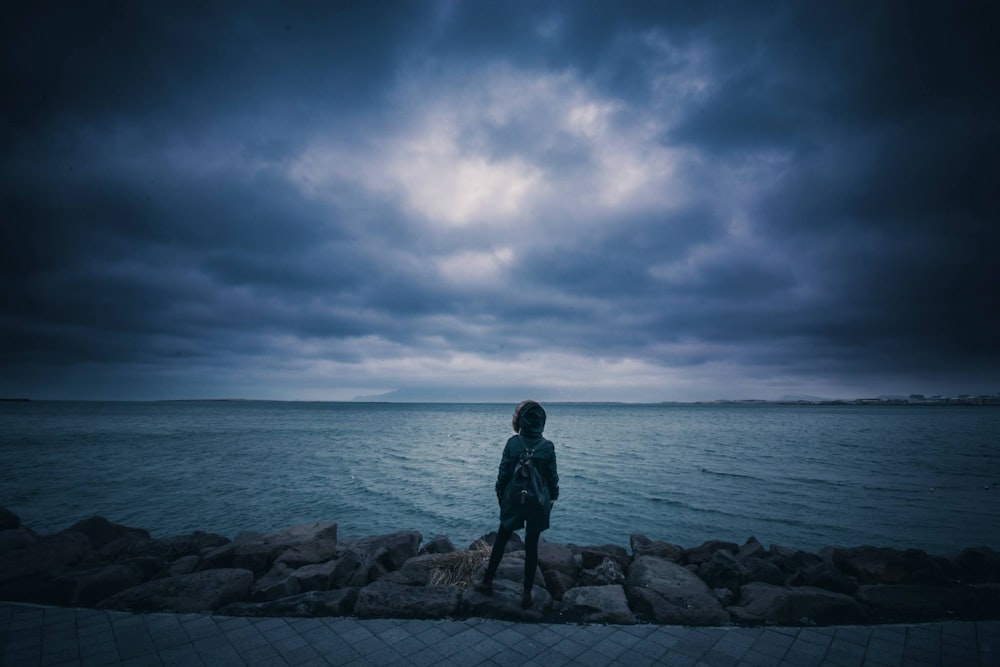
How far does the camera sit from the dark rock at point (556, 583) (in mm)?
6508

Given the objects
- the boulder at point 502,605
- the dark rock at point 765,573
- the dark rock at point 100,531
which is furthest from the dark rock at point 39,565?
the dark rock at point 765,573

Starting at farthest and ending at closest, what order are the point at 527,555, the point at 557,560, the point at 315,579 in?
1. the point at 557,560
2. the point at 315,579
3. the point at 527,555

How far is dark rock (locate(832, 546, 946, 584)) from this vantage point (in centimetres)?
650

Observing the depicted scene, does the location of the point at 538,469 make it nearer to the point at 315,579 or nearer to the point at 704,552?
the point at 315,579

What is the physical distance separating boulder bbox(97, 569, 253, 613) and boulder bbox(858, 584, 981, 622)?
8.54 metres

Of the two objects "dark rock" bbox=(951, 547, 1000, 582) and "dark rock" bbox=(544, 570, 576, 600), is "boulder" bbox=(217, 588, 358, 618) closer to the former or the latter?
"dark rock" bbox=(544, 570, 576, 600)

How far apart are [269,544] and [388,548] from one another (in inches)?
95.3

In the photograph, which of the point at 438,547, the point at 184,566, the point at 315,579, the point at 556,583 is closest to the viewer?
the point at 315,579

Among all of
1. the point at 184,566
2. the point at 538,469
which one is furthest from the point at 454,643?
the point at 184,566

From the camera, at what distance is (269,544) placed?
822 centimetres

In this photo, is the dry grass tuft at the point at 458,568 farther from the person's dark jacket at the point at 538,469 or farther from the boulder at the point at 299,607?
the person's dark jacket at the point at 538,469

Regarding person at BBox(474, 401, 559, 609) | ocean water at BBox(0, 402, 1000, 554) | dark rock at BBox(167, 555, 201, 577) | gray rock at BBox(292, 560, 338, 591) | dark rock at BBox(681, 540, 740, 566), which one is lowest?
ocean water at BBox(0, 402, 1000, 554)

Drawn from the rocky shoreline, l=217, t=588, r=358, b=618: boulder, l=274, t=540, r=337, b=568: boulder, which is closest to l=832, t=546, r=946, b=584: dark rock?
the rocky shoreline

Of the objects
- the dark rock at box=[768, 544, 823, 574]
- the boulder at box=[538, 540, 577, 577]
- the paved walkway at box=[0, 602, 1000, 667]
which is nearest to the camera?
the paved walkway at box=[0, 602, 1000, 667]
